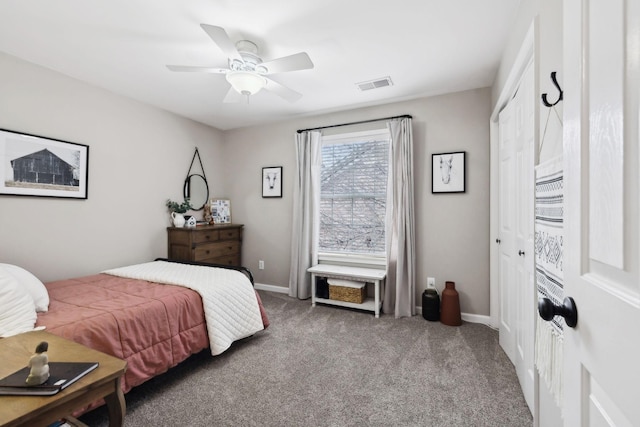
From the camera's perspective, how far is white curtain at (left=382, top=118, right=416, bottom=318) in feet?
10.7

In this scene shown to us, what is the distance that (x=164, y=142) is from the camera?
3.74 m

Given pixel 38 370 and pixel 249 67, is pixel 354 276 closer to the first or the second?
pixel 249 67

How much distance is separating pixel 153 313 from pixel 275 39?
2.20 m

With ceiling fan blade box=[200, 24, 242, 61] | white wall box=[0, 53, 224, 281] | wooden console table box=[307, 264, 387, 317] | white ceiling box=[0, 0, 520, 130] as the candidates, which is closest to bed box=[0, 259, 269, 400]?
white wall box=[0, 53, 224, 281]

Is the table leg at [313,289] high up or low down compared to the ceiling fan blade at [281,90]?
down

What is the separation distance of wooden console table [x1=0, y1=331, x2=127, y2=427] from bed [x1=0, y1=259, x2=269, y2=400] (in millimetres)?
283

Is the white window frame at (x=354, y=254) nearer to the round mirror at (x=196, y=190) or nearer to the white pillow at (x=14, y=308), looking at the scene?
the round mirror at (x=196, y=190)

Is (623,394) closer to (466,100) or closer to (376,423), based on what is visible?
(376,423)

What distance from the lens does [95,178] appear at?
305cm

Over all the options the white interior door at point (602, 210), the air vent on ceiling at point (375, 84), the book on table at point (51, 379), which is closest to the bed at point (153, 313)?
the book on table at point (51, 379)

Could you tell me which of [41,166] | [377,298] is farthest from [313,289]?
[41,166]

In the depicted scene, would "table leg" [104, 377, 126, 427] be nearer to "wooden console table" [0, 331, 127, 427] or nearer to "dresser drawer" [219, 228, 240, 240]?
"wooden console table" [0, 331, 127, 427]

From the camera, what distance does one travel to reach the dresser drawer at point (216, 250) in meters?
3.63

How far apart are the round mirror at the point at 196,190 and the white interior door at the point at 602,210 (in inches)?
163
